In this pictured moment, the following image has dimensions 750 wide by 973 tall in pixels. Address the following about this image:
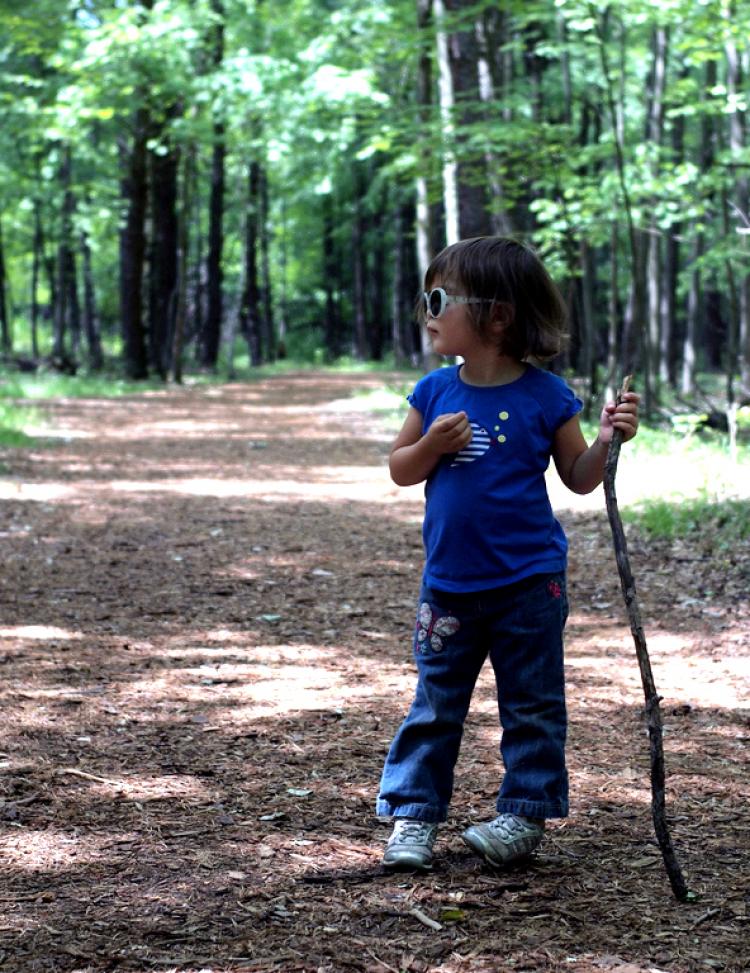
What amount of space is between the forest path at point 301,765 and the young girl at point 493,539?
0.20 metres

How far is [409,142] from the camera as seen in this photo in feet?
51.9

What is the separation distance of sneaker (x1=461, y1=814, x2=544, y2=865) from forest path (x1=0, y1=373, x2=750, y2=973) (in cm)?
5

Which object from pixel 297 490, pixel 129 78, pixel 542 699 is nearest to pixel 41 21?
pixel 129 78

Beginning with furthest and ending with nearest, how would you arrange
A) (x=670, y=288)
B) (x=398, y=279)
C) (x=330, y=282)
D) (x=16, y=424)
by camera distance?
(x=330, y=282)
(x=398, y=279)
(x=670, y=288)
(x=16, y=424)

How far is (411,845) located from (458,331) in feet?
4.46

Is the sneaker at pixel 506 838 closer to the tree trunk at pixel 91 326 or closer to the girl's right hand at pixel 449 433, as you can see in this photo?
the girl's right hand at pixel 449 433

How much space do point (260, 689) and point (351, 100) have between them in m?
13.1

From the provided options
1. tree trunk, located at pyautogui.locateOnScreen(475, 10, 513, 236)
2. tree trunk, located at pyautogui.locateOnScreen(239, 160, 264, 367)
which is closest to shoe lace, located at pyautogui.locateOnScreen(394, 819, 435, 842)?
tree trunk, located at pyautogui.locateOnScreen(475, 10, 513, 236)

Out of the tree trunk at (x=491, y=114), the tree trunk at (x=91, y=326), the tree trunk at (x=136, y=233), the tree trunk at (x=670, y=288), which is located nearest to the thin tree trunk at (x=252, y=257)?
the tree trunk at (x=91, y=326)

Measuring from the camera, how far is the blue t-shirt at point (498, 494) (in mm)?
3027

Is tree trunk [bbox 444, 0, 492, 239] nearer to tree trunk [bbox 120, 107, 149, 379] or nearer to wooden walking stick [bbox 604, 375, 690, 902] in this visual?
tree trunk [bbox 120, 107, 149, 379]

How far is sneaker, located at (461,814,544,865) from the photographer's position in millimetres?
3045

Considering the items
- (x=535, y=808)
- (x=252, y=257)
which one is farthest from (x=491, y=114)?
(x=252, y=257)

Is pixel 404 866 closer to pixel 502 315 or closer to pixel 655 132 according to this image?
pixel 502 315
